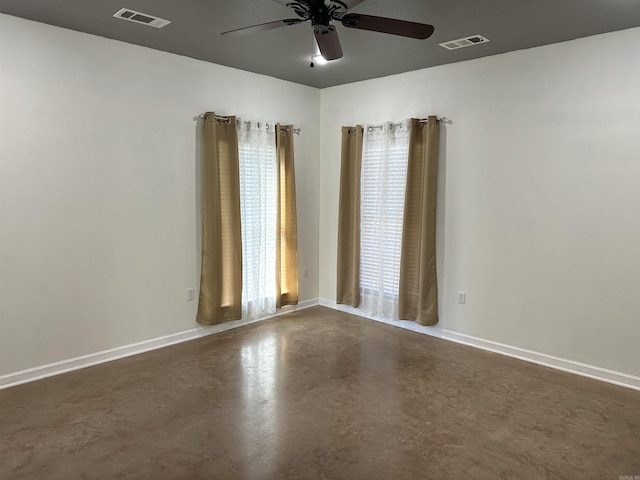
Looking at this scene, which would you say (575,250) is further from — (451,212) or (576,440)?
(576,440)

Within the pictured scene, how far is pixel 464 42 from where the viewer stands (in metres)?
3.70

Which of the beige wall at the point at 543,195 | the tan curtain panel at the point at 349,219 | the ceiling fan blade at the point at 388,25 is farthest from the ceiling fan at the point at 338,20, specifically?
the tan curtain panel at the point at 349,219

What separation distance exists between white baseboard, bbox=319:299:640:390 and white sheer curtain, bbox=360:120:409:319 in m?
0.29

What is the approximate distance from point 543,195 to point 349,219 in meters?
2.12

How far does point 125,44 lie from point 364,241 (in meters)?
3.05

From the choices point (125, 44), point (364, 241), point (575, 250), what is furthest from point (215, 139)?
point (575, 250)

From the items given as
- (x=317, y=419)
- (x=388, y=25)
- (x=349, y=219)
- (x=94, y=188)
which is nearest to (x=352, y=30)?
(x=388, y=25)

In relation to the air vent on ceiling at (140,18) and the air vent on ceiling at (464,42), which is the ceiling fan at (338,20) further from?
the air vent on ceiling at (464,42)

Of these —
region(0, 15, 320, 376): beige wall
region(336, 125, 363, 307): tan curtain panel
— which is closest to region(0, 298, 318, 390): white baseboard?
region(0, 15, 320, 376): beige wall

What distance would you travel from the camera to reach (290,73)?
15.7ft

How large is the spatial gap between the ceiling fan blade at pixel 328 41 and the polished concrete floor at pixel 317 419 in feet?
7.70

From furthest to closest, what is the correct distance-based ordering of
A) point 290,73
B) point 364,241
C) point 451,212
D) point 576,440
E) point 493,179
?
point 364,241 < point 290,73 < point 451,212 < point 493,179 < point 576,440

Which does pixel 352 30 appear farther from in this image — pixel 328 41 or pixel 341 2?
pixel 341 2

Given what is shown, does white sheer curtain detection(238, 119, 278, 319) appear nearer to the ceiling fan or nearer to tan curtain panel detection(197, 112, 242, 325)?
tan curtain panel detection(197, 112, 242, 325)
